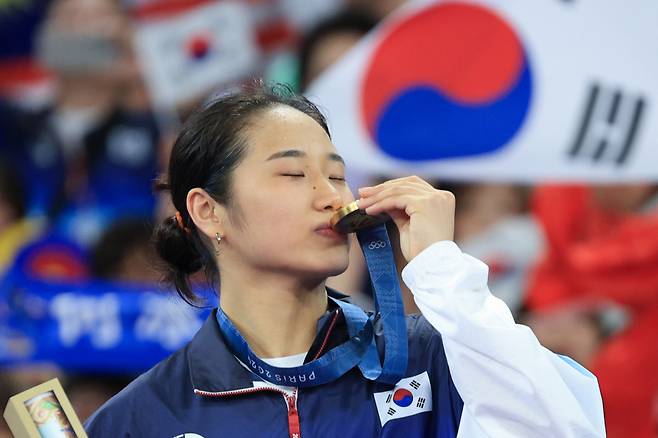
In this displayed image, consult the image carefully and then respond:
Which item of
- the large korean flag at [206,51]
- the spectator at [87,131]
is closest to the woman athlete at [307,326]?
the large korean flag at [206,51]

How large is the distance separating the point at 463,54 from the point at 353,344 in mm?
2503

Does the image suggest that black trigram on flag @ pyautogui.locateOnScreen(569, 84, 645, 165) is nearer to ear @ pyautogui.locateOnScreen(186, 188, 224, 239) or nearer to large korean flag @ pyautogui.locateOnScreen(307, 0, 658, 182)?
large korean flag @ pyautogui.locateOnScreen(307, 0, 658, 182)

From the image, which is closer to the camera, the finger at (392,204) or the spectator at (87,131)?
the finger at (392,204)

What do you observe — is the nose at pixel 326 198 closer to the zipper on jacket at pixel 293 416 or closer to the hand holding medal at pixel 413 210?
the hand holding medal at pixel 413 210

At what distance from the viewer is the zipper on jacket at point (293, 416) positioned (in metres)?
2.21

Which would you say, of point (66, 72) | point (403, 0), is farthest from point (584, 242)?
point (66, 72)

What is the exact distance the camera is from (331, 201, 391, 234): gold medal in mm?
2182

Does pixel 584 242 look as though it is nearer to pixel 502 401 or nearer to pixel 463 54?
pixel 463 54

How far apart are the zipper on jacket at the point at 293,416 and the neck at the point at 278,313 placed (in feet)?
0.35

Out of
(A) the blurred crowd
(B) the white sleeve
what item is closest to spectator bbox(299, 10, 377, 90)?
(A) the blurred crowd

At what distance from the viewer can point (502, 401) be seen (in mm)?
2031

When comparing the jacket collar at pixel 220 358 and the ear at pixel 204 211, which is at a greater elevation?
the ear at pixel 204 211

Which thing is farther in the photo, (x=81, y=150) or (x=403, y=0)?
(x=81, y=150)

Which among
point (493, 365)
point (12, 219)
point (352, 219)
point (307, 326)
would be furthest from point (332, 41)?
point (493, 365)
